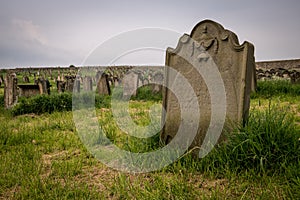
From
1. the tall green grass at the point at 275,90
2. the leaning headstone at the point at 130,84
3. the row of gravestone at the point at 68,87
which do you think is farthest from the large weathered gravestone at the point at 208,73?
the leaning headstone at the point at 130,84

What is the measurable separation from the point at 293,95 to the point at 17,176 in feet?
25.8

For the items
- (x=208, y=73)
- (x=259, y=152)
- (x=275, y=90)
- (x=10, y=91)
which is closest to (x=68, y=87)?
(x=10, y=91)

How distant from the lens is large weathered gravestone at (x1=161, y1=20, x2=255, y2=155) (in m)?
2.62

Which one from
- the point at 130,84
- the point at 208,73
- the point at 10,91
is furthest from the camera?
the point at 130,84

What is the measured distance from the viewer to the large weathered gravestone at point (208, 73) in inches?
103

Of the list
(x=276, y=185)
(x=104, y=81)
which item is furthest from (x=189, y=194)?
(x=104, y=81)

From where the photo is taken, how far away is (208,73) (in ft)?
9.48

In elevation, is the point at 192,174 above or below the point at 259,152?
below

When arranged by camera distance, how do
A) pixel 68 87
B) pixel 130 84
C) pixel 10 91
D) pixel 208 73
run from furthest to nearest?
pixel 68 87
pixel 130 84
pixel 10 91
pixel 208 73

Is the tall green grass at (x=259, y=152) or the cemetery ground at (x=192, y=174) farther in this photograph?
the tall green grass at (x=259, y=152)

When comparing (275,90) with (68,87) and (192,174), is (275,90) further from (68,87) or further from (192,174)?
(68,87)

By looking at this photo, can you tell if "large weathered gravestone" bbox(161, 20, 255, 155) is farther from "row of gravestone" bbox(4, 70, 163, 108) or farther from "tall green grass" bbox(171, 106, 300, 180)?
"row of gravestone" bbox(4, 70, 163, 108)

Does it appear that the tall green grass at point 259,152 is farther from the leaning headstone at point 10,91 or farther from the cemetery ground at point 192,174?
the leaning headstone at point 10,91

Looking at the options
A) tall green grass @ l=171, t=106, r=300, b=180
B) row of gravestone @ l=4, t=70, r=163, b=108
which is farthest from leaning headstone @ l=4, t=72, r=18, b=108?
tall green grass @ l=171, t=106, r=300, b=180
